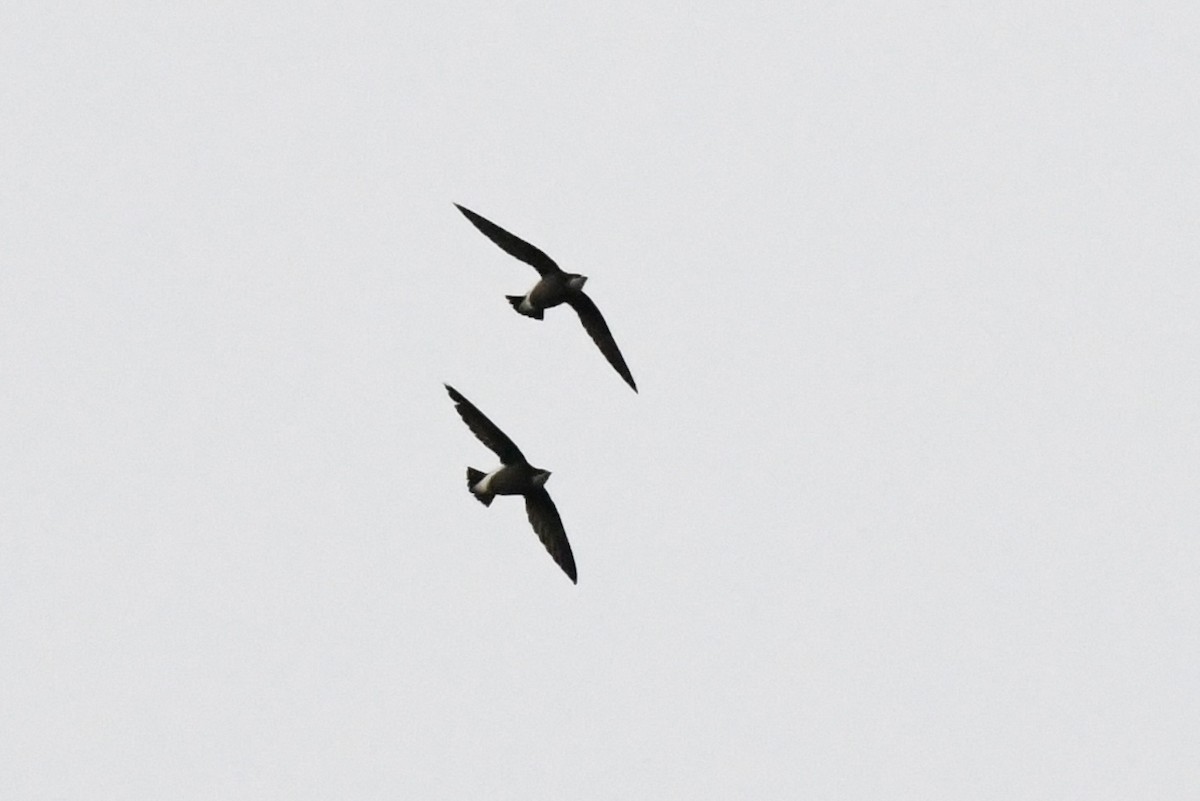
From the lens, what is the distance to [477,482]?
2698cm

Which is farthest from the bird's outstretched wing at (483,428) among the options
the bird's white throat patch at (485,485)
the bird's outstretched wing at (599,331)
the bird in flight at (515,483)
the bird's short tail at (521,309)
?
the bird's outstretched wing at (599,331)

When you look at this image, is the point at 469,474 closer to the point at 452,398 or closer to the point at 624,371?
the point at 452,398

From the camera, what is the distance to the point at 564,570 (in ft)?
90.9

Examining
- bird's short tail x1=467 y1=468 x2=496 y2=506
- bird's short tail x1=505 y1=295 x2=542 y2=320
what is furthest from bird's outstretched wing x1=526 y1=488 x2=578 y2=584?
bird's short tail x1=505 y1=295 x2=542 y2=320

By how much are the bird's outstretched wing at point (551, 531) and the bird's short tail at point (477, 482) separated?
0.79m

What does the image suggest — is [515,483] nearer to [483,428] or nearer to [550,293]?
[483,428]

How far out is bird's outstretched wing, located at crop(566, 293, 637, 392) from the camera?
28844mm

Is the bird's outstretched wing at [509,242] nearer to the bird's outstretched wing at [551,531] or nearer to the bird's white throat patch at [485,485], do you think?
the bird's white throat patch at [485,485]

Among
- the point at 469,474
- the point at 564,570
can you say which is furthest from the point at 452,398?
the point at 564,570

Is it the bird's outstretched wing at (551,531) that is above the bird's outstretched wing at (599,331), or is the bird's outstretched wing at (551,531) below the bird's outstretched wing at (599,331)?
below

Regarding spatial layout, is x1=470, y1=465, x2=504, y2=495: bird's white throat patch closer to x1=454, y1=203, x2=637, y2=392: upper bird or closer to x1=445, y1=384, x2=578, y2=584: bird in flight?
x1=445, y1=384, x2=578, y2=584: bird in flight

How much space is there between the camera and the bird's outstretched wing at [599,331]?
28.8 metres

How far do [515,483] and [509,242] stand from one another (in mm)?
3267

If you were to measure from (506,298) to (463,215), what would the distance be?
1616mm
